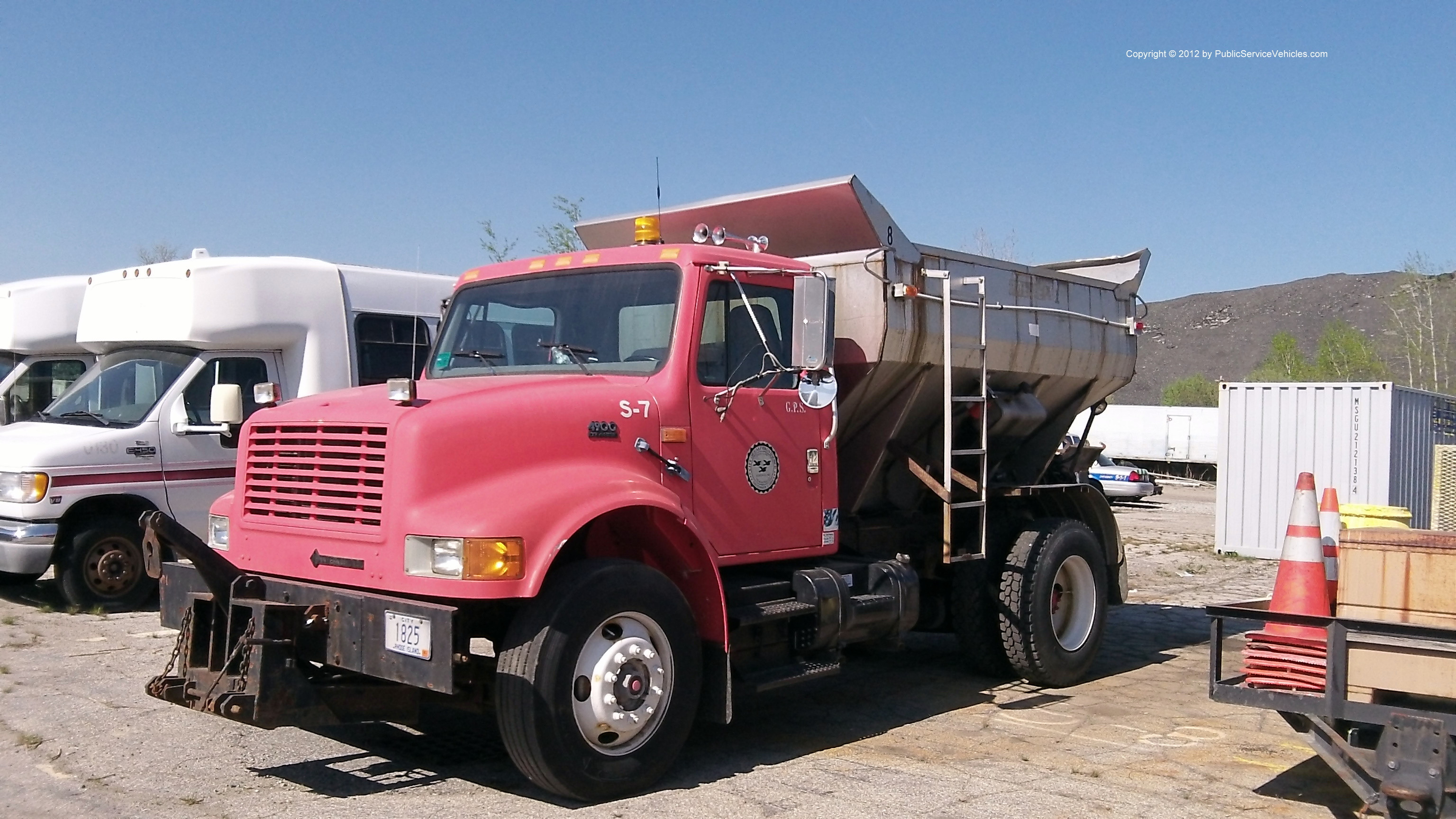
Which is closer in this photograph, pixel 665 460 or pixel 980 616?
pixel 665 460

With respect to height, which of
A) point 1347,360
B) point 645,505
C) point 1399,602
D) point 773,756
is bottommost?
point 773,756

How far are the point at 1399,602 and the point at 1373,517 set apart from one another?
1293mm

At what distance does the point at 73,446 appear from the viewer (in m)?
9.98

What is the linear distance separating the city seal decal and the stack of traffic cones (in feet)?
7.96

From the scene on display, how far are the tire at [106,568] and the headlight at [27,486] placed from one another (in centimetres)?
47

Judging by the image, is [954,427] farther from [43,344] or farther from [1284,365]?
[1284,365]

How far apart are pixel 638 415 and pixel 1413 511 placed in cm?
1635

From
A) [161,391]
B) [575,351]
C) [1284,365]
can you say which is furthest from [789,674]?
→ [1284,365]

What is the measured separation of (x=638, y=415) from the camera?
5.92 metres

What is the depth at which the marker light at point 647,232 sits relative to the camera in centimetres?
694

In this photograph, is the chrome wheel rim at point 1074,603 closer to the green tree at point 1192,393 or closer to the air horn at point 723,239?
the air horn at point 723,239

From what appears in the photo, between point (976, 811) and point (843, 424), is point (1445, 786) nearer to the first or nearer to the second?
point (976, 811)

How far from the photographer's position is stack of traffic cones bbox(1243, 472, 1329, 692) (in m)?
5.38

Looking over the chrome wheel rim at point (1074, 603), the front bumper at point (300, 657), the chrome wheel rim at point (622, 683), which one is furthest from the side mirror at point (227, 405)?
the chrome wheel rim at point (1074, 603)
